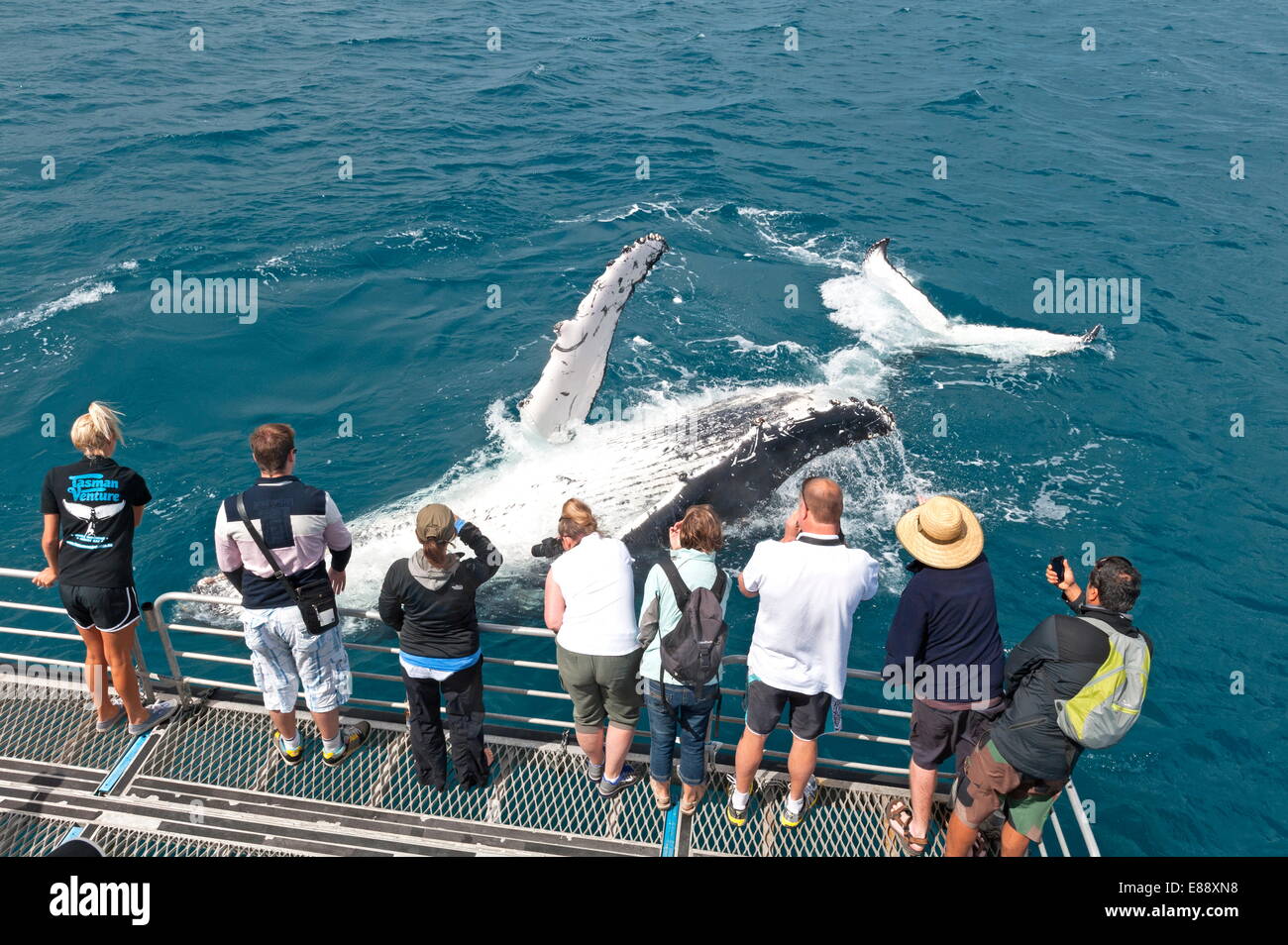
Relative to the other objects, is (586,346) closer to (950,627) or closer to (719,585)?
(719,585)

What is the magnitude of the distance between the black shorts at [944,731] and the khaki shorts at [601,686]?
2.02 m

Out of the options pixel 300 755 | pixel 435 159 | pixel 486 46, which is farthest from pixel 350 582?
pixel 486 46

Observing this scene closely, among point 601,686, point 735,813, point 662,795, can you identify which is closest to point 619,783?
point 662,795

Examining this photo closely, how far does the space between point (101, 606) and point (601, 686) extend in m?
3.92

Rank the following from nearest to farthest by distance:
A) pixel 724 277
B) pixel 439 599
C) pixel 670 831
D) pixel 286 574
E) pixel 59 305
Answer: pixel 439 599 → pixel 286 574 → pixel 670 831 → pixel 59 305 → pixel 724 277

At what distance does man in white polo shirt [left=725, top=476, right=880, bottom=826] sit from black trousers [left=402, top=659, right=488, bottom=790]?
83.0 inches

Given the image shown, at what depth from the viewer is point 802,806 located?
6480mm

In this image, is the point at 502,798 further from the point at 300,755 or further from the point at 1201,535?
the point at 1201,535

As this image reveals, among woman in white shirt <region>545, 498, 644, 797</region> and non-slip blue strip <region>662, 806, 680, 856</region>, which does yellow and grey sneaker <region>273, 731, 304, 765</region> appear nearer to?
woman in white shirt <region>545, 498, 644, 797</region>

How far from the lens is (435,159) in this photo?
2431 cm

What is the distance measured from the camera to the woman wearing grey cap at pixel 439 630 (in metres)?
5.86

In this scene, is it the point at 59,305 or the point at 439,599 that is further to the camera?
the point at 59,305

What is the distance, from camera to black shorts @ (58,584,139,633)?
6.38m

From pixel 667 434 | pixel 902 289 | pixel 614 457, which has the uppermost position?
pixel 902 289
